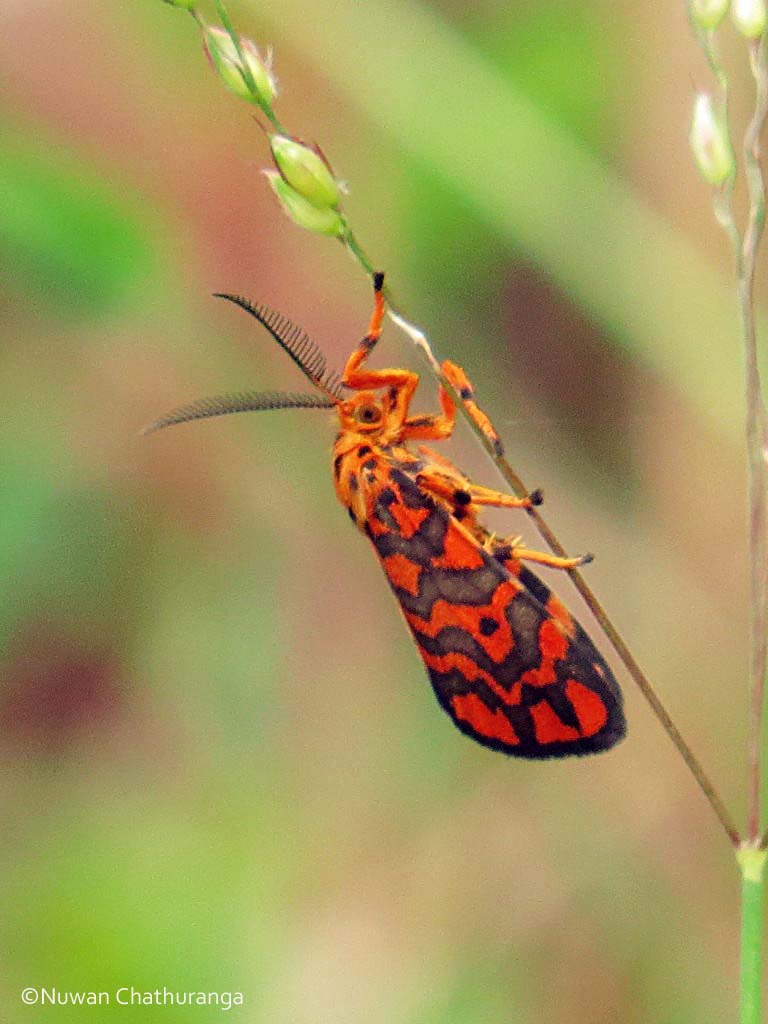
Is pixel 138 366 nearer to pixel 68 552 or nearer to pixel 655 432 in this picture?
pixel 68 552

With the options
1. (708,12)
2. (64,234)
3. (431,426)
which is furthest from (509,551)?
(64,234)

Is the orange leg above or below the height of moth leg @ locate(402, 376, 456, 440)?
below

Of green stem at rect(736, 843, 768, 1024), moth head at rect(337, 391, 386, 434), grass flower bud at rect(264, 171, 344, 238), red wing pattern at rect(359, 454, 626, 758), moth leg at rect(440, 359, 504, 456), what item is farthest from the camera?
moth head at rect(337, 391, 386, 434)

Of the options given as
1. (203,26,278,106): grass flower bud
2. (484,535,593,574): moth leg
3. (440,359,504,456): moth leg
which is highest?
(203,26,278,106): grass flower bud

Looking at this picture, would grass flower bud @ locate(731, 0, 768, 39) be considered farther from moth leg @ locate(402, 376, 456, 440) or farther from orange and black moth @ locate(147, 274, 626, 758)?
moth leg @ locate(402, 376, 456, 440)

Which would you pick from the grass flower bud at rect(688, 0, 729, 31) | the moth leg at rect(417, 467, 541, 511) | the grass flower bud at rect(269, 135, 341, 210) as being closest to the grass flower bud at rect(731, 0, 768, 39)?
the grass flower bud at rect(688, 0, 729, 31)

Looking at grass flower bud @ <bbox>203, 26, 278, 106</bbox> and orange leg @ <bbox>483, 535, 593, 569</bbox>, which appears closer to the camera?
grass flower bud @ <bbox>203, 26, 278, 106</bbox>
